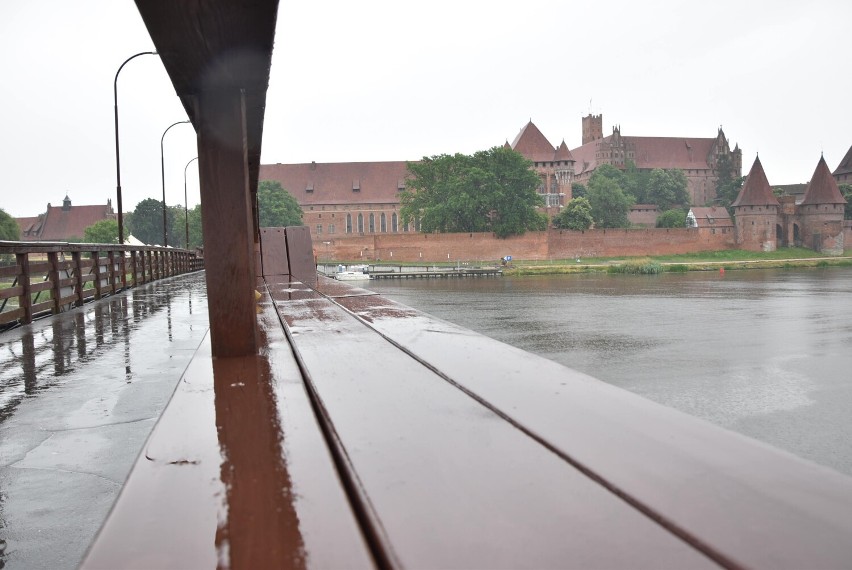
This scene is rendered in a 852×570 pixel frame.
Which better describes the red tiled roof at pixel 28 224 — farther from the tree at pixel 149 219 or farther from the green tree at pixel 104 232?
the tree at pixel 149 219

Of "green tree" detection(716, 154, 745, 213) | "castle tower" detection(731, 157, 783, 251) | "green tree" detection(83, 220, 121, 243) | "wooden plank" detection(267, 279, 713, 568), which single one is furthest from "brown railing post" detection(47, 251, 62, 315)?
"green tree" detection(716, 154, 745, 213)

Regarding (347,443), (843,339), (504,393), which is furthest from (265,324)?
(843,339)

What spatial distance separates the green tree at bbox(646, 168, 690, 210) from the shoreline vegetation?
Result: 21484 millimetres

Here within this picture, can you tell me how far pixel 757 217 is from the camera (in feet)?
235

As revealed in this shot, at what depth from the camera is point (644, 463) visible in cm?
105

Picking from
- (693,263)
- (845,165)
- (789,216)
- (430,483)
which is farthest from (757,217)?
(430,483)

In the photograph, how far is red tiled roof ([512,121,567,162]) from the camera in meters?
85.2

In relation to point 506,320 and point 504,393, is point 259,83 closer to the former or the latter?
point 504,393

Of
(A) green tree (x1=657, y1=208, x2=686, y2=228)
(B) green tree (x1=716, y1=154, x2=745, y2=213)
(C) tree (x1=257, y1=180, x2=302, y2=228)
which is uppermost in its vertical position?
(B) green tree (x1=716, y1=154, x2=745, y2=213)

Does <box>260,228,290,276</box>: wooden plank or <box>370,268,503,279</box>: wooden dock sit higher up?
<box>260,228,290,276</box>: wooden plank

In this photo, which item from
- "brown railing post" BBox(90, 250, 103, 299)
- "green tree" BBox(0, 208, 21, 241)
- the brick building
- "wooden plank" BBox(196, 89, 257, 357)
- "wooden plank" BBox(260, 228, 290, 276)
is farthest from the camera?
the brick building

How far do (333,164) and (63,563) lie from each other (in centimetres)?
9086

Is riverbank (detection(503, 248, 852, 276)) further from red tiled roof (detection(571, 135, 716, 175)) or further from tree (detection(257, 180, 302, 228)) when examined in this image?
red tiled roof (detection(571, 135, 716, 175))

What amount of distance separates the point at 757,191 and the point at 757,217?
9.00 ft
